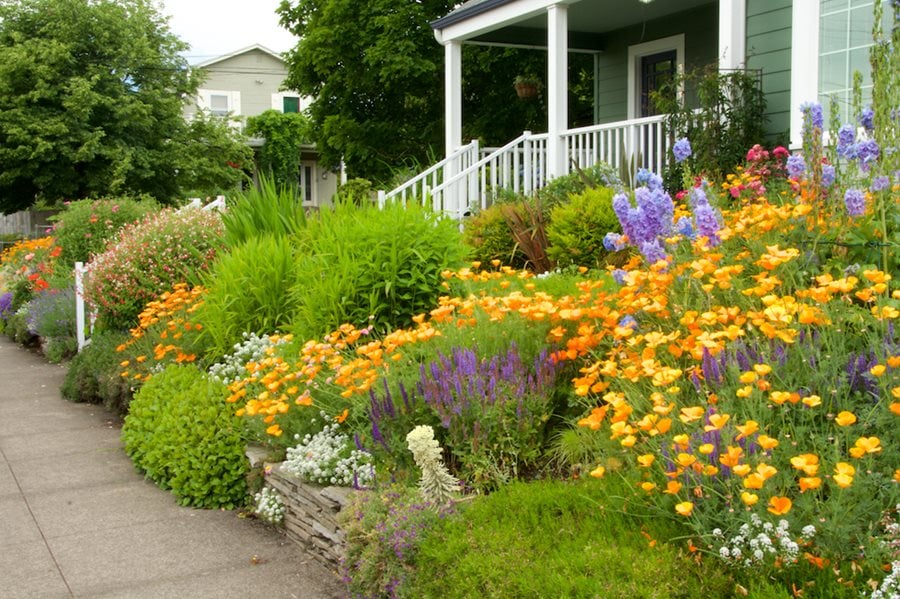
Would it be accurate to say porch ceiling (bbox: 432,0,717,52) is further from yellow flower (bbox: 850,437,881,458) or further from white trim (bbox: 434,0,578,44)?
yellow flower (bbox: 850,437,881,458)

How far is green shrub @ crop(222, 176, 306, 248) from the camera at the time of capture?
7.97 meters

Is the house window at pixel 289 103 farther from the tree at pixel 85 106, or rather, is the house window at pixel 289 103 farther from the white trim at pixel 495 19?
the white trim at pixel 495 19

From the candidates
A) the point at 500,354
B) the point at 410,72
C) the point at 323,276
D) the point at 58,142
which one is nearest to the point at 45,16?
the point at 58,142

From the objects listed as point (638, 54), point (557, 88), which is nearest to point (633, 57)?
point (638, 54)

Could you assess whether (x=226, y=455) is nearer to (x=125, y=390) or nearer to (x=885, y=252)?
(x=125, y=390)

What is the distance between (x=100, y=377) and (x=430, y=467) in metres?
5.17

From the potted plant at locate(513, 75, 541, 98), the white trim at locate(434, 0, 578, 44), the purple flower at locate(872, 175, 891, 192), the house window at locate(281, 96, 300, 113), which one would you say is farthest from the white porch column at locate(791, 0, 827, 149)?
the house window at locate(281, 96, 300, 113)

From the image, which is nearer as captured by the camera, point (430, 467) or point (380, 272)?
point (430, 467)

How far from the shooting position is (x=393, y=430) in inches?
172

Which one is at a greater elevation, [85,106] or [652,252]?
[85,106]

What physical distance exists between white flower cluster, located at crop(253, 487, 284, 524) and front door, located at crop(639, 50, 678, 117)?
10.2 meters

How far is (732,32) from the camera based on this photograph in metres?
9.36

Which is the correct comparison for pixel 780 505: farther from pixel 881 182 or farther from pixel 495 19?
pixel 495 19

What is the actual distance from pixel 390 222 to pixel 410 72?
14936 mm
